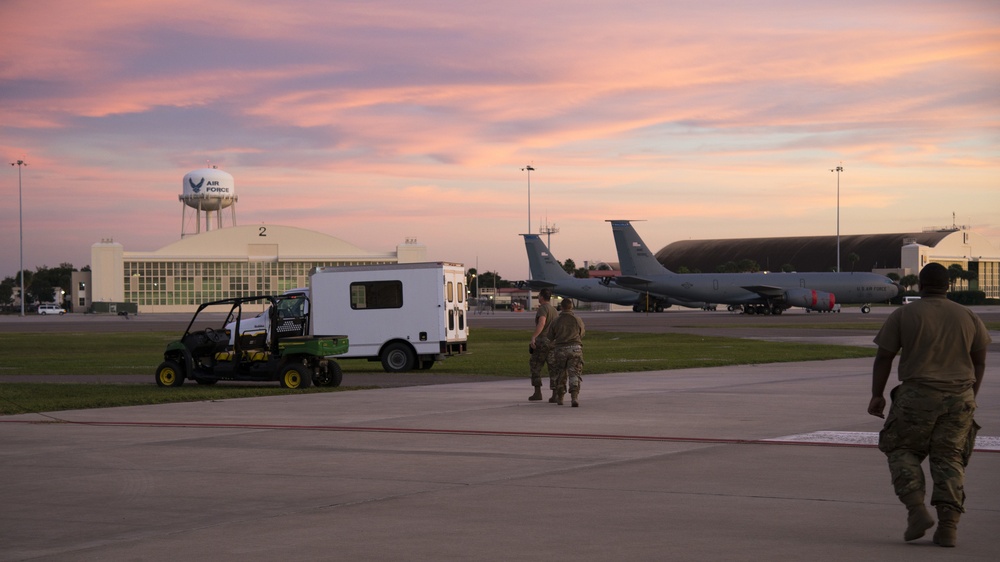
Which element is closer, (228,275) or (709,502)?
(709,502)

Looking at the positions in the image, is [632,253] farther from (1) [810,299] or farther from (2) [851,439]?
(2) [851,439]

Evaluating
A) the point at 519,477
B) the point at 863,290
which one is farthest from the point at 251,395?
the point at 863,290

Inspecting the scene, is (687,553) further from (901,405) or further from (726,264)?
(726,264)

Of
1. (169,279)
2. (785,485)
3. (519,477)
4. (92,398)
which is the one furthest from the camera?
(169,279)

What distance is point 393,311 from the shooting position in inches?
1091

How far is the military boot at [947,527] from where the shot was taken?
299 inches

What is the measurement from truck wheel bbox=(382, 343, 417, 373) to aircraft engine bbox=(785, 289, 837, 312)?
60.3m

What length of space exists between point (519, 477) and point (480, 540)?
2.87m

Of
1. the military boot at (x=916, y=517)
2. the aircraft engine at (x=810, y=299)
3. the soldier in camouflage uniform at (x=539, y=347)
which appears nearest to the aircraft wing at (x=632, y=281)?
the aircraft engine at (x=810, y=299)

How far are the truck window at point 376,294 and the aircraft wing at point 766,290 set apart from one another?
62597 mm

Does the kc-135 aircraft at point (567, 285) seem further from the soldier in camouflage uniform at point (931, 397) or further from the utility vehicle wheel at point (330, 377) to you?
the soldier in camouflage uniform at point (931, 397)

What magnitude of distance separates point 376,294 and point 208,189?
104575 millimetres

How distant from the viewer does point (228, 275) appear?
129 metres

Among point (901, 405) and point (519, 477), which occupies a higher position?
point (901, 405)
